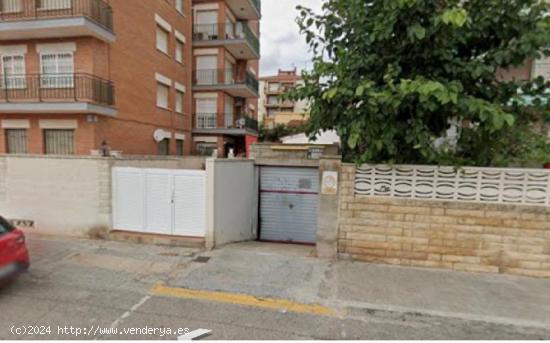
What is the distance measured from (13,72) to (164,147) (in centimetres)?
657

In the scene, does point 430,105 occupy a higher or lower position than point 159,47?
lower

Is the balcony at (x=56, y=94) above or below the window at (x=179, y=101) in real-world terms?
below

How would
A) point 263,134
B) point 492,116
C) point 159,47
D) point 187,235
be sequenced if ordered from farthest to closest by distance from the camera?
point 263,134 → point 159,47 → point 187,235 → point 492,116

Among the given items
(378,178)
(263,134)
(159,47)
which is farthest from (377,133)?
(263,134)

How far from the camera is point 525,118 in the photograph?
543 centimetres

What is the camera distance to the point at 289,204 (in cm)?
840

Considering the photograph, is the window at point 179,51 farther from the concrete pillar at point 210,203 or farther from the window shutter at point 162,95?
the concrete pillar at point 210,203

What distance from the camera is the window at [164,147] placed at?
1509cm

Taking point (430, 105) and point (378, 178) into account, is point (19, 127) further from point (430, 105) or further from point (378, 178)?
point (430, 105)

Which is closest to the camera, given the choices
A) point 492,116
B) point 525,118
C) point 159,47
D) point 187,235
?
point 492,116

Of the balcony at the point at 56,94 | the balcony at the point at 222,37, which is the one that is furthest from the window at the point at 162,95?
the balcony at the point at 222,37

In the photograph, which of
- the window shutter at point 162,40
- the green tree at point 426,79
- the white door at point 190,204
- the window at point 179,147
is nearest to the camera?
the green tree at point 426,79

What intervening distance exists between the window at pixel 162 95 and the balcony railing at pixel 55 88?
358cm

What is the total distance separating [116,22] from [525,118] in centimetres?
1342
